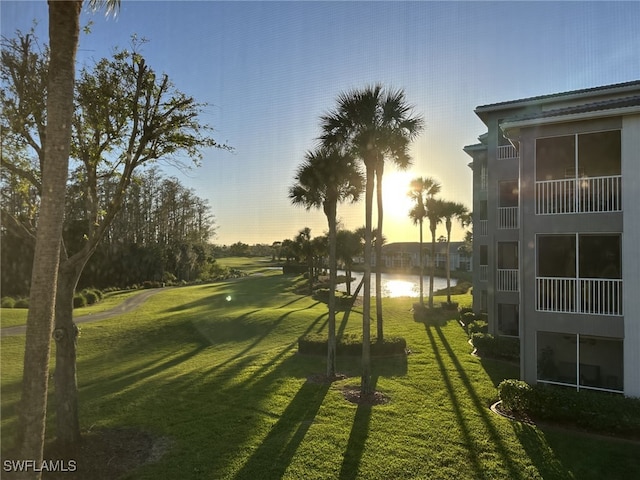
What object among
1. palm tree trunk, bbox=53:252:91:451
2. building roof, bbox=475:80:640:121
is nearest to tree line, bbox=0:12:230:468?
palm tree trunk, bbox=53:252:91:451

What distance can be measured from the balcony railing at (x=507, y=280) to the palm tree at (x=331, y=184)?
28.4 ft

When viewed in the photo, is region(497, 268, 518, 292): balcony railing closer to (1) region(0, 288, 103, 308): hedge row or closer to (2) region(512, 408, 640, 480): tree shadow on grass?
(2) region(512, 408, 640, 480): tree shadow on grass

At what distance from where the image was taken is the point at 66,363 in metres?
7.36

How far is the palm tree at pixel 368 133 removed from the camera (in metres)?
11.3

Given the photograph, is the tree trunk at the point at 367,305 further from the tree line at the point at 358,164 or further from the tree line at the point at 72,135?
the tree line at the point at 72,135

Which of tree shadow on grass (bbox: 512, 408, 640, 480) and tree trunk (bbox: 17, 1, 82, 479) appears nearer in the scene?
tree trunk (bbox: 17, 1, 82, 479)

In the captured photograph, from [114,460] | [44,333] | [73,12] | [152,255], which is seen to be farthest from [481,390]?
[152,255]

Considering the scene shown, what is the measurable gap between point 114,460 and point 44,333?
12.2 feet

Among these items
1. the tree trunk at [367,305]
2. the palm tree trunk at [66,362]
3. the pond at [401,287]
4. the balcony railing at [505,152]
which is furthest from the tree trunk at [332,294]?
the pond at [401,287]

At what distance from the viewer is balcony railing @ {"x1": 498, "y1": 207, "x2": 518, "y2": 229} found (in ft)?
60.2

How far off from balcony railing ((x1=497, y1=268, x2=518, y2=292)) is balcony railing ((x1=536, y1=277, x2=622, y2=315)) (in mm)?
7426

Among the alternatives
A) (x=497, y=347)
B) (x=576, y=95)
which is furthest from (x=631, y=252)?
(x=576, y=95)

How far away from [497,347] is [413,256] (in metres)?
80.3

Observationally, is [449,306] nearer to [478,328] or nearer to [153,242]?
[478,328]
